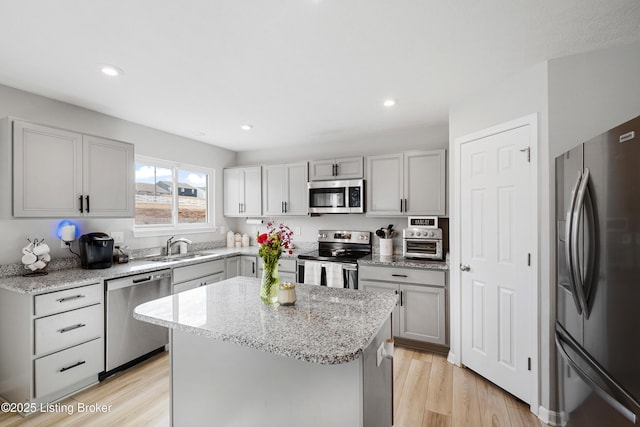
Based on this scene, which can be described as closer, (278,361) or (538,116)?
(278,361)

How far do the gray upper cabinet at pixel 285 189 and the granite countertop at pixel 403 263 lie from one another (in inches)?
46.7

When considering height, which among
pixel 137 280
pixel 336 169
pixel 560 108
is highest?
pixel 560 108

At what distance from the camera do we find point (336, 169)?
3.84 metres

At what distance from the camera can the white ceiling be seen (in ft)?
4.95

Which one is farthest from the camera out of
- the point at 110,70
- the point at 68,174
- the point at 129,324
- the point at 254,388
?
the point at 129,324

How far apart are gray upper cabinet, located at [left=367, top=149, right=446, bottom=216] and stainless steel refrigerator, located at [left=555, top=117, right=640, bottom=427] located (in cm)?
160

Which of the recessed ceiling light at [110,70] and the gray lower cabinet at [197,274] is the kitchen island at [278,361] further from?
the recessed ceiling light at [110,70]

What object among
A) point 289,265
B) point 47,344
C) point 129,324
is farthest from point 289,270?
point 47,344

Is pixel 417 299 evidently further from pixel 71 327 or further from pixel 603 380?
pixel 71 327

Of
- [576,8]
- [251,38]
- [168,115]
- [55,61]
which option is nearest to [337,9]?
[251,38]

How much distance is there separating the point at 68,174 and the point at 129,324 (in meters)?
1.44

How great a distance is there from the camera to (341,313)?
1.50m

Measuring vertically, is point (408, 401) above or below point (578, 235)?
below

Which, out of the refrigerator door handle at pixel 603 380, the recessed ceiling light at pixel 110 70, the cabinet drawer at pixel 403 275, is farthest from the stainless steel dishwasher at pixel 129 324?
the refrigerator door handle at pixel 603 380
